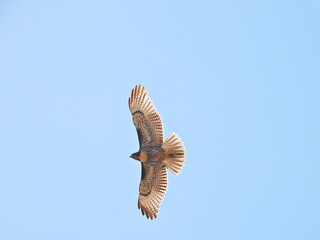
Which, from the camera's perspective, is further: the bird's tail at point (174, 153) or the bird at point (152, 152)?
the bird at point (152, 152)

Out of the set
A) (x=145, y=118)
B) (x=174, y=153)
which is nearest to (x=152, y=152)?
(x=174, y=153)

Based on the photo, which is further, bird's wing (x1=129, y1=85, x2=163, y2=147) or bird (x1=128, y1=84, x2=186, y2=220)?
bird's wing (x1=129, y1=85, x2=163, y2=147)

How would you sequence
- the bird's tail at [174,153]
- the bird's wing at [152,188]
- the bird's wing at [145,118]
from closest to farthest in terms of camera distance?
the bird's tail at [174,153], the bird's wing at [145,118], the bird's wing at [152,188]

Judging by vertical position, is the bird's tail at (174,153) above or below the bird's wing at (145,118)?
below

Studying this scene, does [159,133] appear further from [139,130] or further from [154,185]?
[154,185]

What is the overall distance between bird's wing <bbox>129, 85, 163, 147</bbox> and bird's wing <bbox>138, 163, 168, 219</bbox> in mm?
786

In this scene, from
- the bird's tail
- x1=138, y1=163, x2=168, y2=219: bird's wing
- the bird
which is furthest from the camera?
x1=138, y1=163, x2=168, y2=219: bird's wing

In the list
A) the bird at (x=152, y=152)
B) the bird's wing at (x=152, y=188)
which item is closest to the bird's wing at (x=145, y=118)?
the bird at (x=152, y=152)

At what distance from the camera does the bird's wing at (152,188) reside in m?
16.8

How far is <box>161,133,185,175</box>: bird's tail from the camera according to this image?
1589 centimetres

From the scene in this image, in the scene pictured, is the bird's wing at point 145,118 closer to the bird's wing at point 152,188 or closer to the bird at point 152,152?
the bird at point 152,152

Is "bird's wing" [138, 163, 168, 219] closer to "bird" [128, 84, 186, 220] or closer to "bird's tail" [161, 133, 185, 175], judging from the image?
"bird" [128, 84, 186, 220]

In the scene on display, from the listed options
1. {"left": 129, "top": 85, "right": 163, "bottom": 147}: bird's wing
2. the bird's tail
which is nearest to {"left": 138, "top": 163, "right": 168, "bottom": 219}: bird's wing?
the bird's tail

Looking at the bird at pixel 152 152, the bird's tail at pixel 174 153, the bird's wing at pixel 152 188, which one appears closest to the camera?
the bird's tail at pixel 174 153
